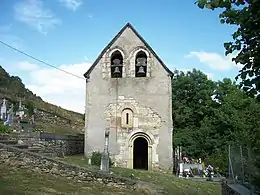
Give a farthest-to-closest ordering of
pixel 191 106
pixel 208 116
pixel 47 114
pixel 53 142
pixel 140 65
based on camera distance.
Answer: pixel 191 106 → pixel 208 116 → pixel 47 114 → pixel 140 65 → pixel 53 142

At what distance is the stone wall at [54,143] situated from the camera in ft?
61.0

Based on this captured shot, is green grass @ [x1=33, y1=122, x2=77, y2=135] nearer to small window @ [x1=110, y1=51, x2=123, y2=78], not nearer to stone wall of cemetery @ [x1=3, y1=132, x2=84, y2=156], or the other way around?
stone wall of cemetery @ [x1=3, y1=132, x2=84, y2=156]

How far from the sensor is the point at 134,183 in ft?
43.2

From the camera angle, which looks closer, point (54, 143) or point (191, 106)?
point (54, 143)

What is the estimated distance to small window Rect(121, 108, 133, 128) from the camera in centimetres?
2333

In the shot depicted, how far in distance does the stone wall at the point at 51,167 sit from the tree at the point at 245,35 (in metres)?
8.38

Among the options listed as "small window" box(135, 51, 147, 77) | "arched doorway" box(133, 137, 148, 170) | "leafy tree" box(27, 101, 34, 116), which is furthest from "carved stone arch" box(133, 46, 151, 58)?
"leafy tree" box(27, 101, 34, 116)

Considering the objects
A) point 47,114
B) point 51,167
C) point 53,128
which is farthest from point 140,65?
point 51,167

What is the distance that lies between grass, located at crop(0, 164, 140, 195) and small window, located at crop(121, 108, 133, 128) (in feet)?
34.6

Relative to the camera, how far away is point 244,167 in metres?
10.9

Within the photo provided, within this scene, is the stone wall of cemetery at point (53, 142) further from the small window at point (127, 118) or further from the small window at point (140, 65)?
the small window at point (140, 65)

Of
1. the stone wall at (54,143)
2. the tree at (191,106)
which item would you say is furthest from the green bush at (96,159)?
the tree at (191,106)

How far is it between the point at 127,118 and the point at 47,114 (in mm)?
10733

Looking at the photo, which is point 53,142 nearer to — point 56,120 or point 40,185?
point 56,120
